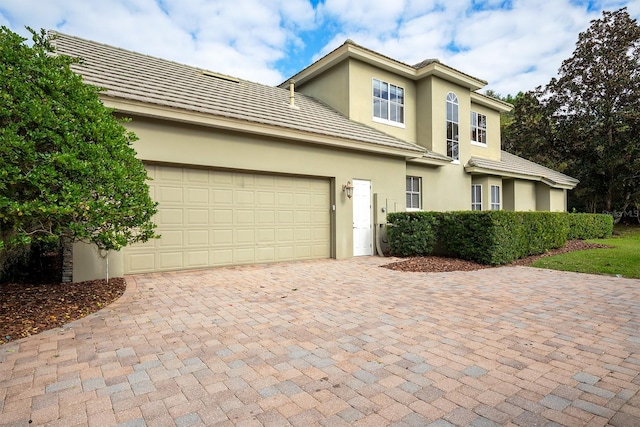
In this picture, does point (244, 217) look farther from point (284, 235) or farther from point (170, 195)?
point (170, 195)

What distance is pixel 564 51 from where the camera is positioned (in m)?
21.1

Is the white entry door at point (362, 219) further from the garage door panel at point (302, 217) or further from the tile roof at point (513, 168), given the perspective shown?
the tile roof at point (513, 168)

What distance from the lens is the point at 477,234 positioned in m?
8.78

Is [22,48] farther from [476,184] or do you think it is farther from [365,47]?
[476,184]

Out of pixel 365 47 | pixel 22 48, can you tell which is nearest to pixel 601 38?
pixel 365 47

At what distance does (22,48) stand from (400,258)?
883 centimetres

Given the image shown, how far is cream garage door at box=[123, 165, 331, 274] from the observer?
7245mm

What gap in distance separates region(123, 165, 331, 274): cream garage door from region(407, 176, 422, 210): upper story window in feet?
14.4

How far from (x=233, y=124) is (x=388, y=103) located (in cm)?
718

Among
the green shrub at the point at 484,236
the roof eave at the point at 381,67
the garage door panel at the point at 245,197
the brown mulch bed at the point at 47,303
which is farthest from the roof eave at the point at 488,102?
the brown mulch bed at the point at 47,303

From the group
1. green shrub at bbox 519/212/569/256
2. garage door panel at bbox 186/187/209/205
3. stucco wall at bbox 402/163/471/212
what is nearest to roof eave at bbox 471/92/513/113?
stucco wall at bbox 402/163/471/212

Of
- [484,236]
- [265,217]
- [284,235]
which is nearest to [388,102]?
[484,236]

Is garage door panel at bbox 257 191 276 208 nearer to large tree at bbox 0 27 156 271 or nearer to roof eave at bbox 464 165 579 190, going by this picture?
large tree at bbox 0 27 156 271

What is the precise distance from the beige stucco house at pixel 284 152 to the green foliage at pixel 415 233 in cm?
84
